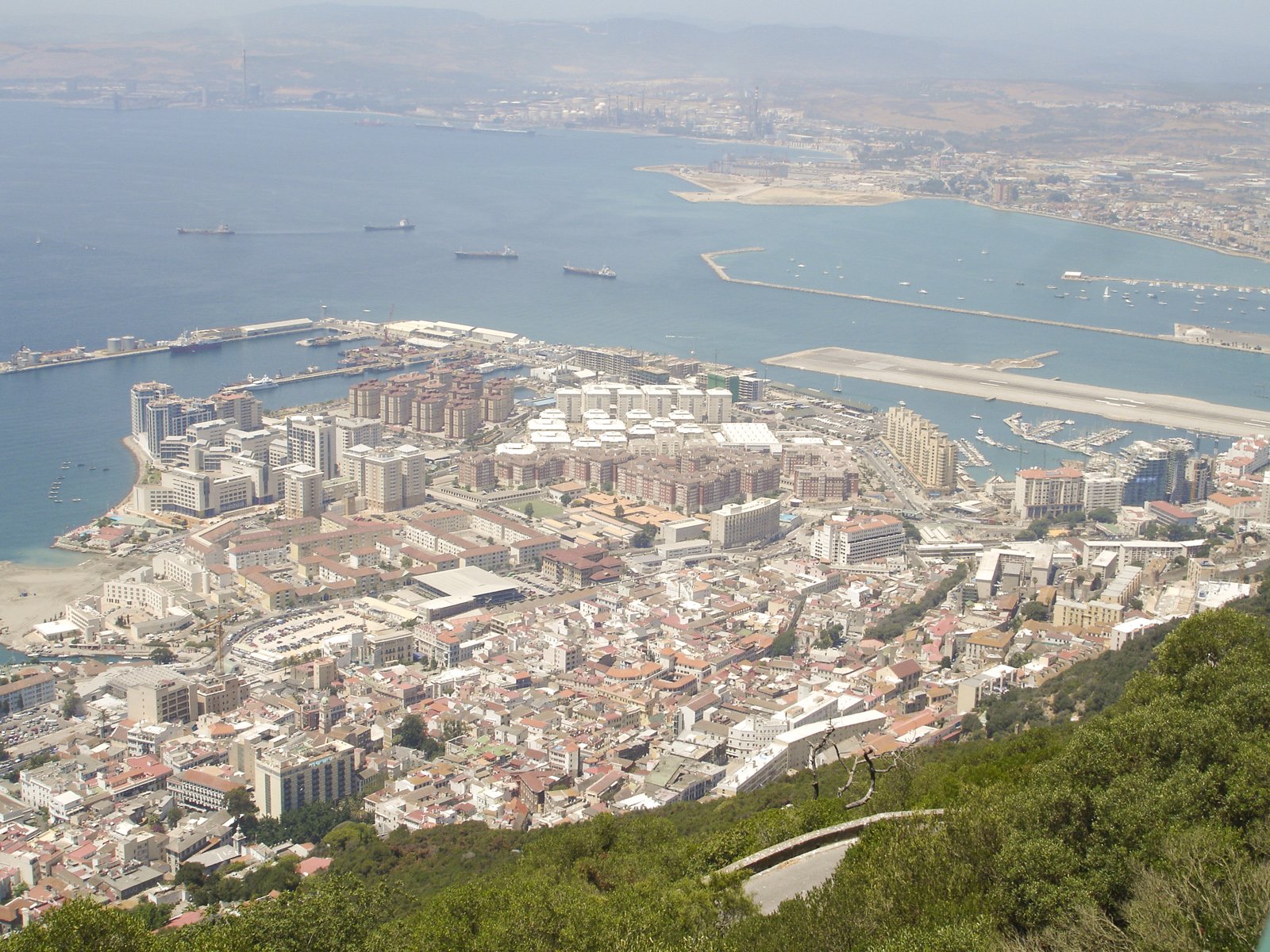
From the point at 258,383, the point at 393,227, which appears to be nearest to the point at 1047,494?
the point at 258,383

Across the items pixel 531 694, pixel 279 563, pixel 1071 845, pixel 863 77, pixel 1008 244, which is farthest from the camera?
pixel 863 77

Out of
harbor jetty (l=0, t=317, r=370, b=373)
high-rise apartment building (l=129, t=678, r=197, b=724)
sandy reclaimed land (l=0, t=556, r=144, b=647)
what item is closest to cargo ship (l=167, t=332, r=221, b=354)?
harbor jetty (l=0, t=317, r=370, b=373)

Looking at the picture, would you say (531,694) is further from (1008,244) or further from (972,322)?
(1008,244)

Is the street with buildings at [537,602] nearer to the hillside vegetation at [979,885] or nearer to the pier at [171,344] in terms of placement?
the hillside vegetation at [979,885]

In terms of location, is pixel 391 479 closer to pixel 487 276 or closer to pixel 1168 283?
pixel 487 276

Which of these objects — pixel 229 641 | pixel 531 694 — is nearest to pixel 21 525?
pixel 229 641

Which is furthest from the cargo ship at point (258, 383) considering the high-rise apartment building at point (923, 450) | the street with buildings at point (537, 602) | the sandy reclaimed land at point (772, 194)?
the sandy reclaimed land at point (772, 194)
